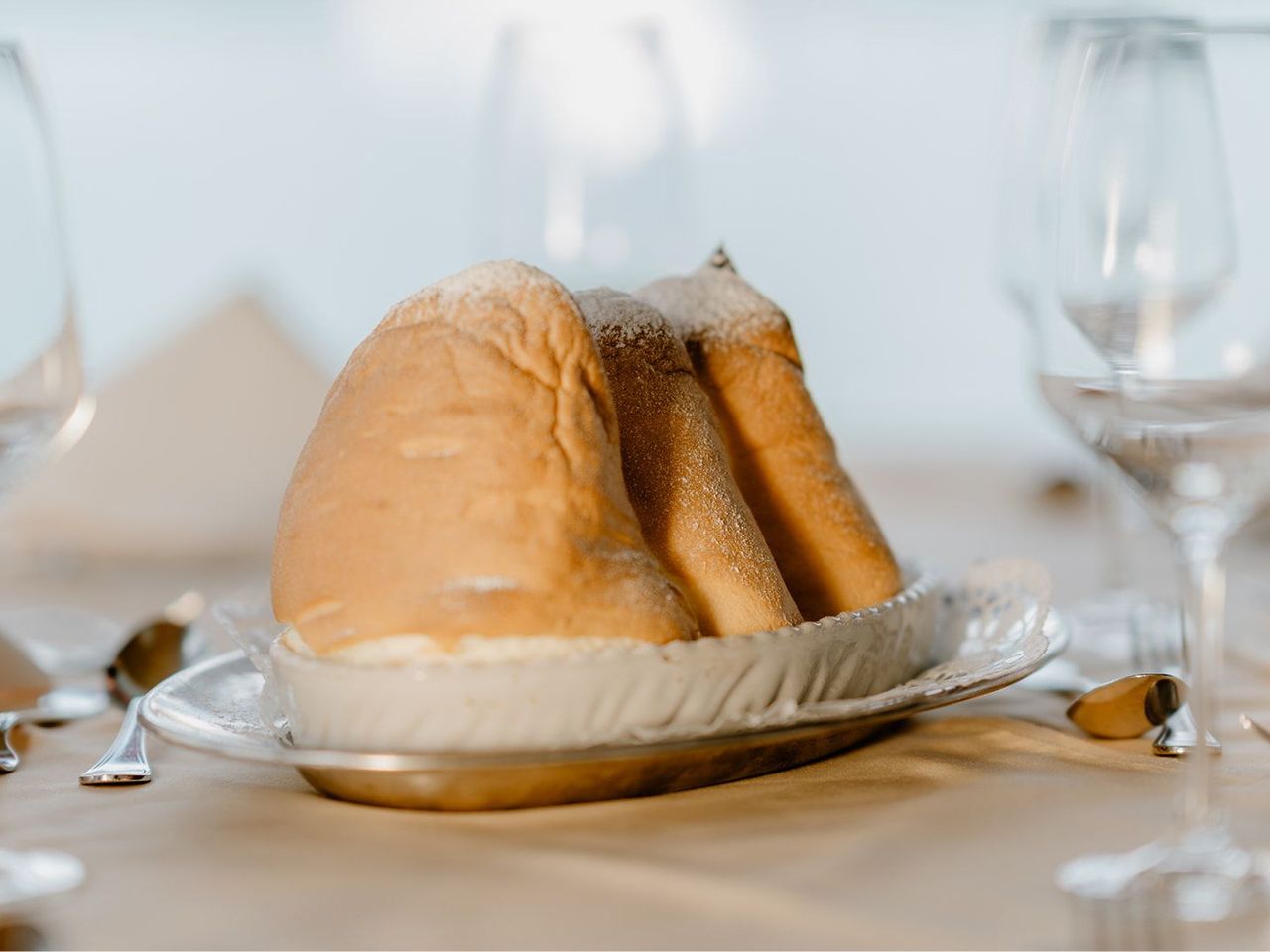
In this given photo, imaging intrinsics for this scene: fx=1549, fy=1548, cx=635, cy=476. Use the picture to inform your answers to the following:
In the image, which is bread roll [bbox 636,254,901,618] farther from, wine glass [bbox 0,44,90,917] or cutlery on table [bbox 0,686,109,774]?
cutlery on table [bbox 0,686,109,774]

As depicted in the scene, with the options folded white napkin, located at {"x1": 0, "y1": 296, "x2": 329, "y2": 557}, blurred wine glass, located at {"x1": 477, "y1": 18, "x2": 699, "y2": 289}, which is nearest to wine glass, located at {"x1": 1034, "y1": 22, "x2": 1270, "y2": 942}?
blurred wine glass, located at {"x1": 477, "y1": 18, "x2": 699, "y2": 289}

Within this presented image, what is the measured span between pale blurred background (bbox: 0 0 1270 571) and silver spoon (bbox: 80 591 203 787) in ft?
10.3

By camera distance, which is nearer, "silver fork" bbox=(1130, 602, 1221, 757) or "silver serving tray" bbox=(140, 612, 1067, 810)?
"silver serving tray" bbox=(140, 612, 1067, 810)

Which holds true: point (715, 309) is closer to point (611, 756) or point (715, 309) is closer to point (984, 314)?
point (611, 756)

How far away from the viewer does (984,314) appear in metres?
4.75

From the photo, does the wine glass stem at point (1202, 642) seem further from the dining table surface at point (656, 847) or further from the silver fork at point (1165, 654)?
the silver fork at point (1165, 654)

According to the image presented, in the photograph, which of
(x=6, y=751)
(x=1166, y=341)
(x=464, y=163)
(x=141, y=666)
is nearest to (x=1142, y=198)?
(x=1166, y=341)

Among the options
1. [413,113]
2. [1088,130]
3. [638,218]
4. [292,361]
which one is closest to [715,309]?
[1088,130]

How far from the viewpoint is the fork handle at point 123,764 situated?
0.95 metres

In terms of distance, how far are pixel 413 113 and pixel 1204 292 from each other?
4.19 meters

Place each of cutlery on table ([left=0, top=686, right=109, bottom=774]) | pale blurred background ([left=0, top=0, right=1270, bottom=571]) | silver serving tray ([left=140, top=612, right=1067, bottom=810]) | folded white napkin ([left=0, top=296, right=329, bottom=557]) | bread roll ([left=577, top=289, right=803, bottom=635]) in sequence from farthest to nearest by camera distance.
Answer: pale blurred background ([left=0, top=0, right=1270, bottom=571]) < folded white napkin ([left=0, top=296, right=329, bottom=557]) < cutlery on table ([left=0, top=686, right=109, bottom=774]) < bread roll ([left=577, top=289, right=803, bottom=635]) < silver serving tray ([left=140, top=612, right=1067, bottom=810])

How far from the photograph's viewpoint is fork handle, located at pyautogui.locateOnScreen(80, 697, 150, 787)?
95cm

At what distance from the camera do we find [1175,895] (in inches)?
26.4

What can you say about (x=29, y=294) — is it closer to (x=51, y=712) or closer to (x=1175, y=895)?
(x=51, y=712)
